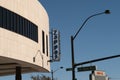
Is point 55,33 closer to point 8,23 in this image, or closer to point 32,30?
point 32,30

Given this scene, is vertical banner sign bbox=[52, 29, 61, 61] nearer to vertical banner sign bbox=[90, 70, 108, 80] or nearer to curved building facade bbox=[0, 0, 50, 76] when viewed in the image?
curved building facade bbox=[0, 0, 50, 76]

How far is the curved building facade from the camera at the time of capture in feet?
146

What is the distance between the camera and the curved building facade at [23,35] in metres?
44.6

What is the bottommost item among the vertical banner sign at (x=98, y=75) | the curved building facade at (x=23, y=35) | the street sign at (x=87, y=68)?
the street sign at (x=87, y=68)

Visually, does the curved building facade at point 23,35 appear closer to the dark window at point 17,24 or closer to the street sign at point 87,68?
the dark window at point 17,24

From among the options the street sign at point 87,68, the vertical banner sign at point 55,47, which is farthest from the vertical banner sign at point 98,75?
the street sign at point 87,68

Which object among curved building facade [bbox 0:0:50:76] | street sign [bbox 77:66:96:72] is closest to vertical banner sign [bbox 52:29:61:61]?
curved building facade [bbox 0:0:50:76]

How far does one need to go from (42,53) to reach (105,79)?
103000 mm

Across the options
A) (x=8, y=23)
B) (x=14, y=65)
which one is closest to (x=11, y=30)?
(x=8, y=23)

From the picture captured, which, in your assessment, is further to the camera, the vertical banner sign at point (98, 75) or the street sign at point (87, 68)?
the vertical banner sign at point (98, 75)

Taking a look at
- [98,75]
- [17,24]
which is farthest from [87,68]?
[98,75]

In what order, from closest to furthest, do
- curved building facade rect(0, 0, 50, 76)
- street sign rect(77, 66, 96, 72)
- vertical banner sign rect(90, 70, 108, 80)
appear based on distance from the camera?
1. street sign rect(77, 66, 96, 72)
2. curved building facade rect(0, 0, 50, 76)
3. vertical banner sign rect(90, 70, 108, 80)

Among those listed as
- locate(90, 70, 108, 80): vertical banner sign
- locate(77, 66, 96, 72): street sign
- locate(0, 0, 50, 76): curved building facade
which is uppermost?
locate(90, 70, 108, 80): vertical banner sign

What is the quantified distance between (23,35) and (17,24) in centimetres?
167
